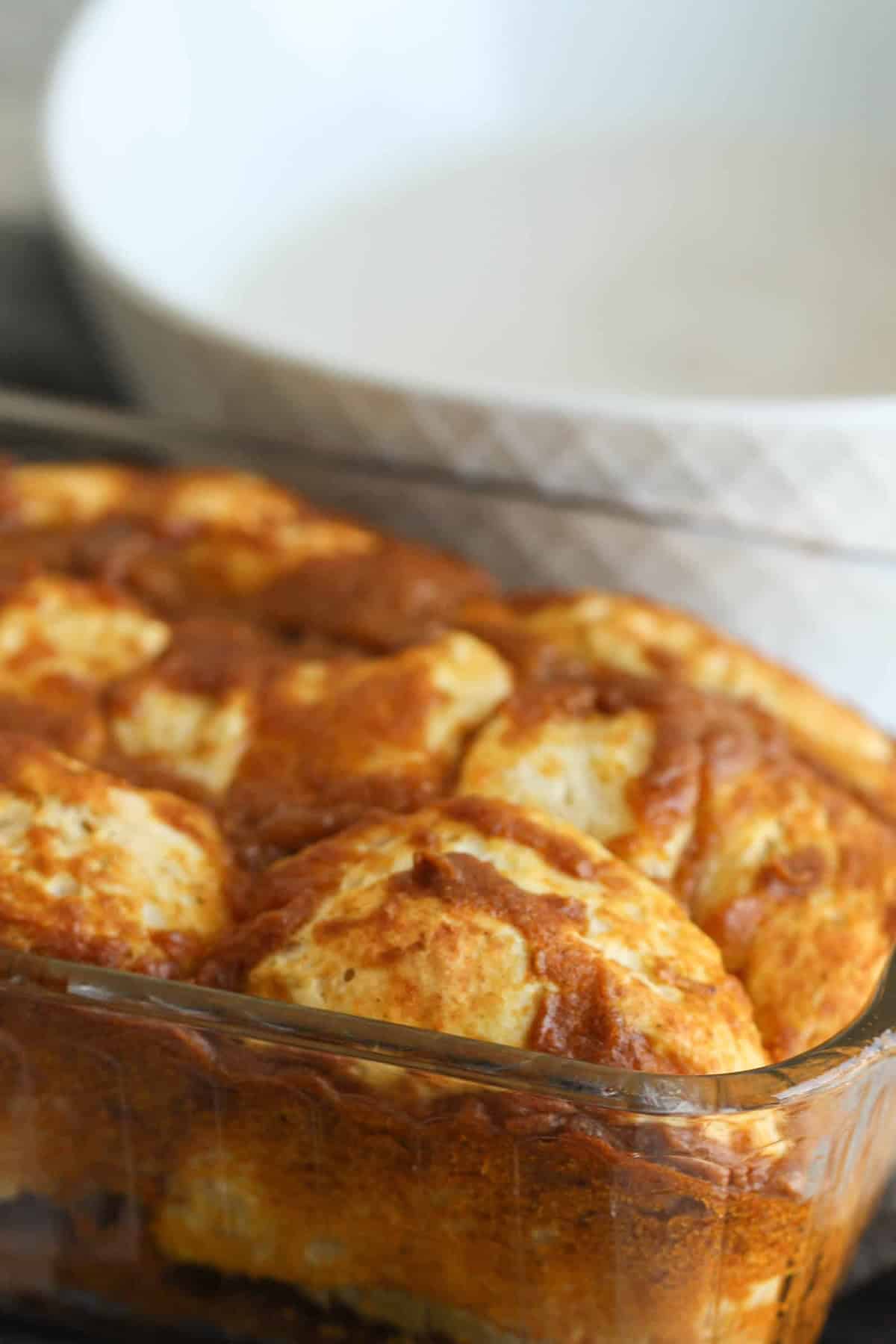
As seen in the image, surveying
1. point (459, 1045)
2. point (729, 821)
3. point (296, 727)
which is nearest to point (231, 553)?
point (296, 727)

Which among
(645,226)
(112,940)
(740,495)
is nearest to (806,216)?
(645,226)

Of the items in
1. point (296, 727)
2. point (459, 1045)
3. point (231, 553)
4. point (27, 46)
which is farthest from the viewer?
point (27, 46)

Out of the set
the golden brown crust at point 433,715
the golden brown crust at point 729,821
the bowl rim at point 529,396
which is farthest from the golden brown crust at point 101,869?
the bowl rim at point 529,396

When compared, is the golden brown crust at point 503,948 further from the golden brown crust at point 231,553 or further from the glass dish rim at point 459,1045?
the golden brown crust at point 231,553

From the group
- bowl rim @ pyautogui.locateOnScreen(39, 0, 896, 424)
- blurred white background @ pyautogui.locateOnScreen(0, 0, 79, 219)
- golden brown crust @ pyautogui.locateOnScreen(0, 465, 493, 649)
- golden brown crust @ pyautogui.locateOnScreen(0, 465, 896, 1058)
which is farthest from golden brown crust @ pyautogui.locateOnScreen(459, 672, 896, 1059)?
blurred white background @ pyautogui.locateOnScreen(0, 0, 79, 219)

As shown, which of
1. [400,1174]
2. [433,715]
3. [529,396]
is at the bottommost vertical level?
[400,1174]

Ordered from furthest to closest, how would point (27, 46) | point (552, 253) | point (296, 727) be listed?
point (27, 46) < point (552, 253) < point (296, 727)

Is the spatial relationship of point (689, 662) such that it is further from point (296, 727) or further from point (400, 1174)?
point (400, 1174)

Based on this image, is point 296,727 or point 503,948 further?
point 296,727
